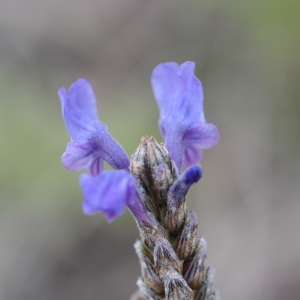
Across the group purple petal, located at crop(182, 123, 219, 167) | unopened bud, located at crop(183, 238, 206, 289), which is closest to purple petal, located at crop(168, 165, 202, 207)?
unopened bud, located at crop(183, 238, 206, 289)

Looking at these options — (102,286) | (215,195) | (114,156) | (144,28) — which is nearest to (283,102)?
(215,195)

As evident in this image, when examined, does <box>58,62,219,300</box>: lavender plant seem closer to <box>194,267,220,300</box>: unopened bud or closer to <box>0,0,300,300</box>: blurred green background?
<box>194,267,220,300</box>: unopened bud

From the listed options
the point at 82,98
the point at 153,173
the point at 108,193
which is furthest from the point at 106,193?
the point at 82,98

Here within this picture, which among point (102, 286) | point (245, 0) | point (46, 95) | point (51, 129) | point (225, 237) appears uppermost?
point (245, 0)

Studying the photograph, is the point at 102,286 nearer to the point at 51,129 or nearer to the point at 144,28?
the point at 51,129

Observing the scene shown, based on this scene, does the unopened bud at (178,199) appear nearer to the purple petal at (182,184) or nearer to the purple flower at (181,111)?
the purple petal at (182,184)

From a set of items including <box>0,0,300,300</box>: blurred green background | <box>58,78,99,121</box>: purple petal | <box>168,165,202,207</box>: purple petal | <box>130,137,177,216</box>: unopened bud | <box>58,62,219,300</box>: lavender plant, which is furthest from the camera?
<box>0,0,300,300</box>: blurred green background
